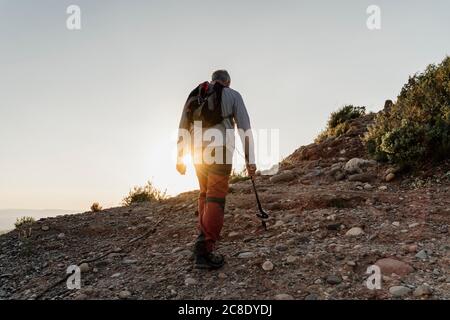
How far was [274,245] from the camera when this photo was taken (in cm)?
619

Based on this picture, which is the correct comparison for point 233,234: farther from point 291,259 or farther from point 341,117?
point 341,117

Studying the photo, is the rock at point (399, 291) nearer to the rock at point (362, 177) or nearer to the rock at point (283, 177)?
the rock at point (362, 177)

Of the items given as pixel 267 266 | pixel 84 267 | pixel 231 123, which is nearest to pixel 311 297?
pixel 267 266

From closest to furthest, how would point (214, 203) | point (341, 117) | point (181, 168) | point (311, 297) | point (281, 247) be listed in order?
point (311, 297), point (214, 203), point (281, 247), point (181, 168), point (341, 117)

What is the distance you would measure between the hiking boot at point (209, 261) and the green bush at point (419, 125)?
5.50 m

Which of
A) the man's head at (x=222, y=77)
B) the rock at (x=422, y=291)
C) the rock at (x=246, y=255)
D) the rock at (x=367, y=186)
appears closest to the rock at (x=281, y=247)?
the rock at (x=246, y=255)

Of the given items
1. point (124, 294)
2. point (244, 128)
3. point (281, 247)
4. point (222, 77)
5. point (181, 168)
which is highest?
point (222, 77)

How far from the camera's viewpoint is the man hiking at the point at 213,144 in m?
5.55

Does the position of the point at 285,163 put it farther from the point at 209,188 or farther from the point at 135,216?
the point at 209,188

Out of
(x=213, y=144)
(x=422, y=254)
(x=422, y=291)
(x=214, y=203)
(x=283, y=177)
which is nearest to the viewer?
(x=422, y=291)

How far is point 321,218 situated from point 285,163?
5.79 meters

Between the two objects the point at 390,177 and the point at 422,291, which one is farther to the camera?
the point at 390,177

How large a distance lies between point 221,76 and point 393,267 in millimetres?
3217

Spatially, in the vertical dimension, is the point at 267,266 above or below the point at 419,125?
below
